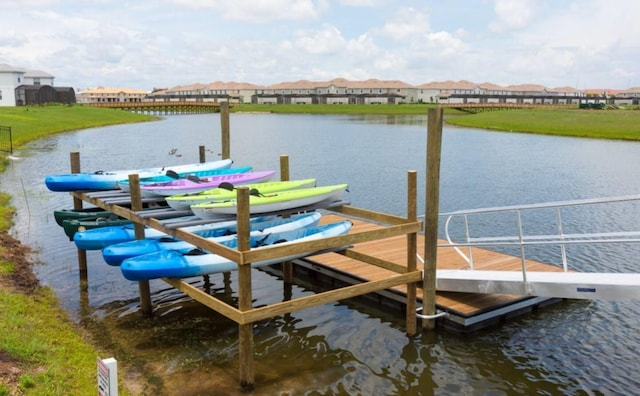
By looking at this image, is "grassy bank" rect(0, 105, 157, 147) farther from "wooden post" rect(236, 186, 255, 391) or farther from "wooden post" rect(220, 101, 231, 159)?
"wooden post" rect(236, 186, 255, 391)

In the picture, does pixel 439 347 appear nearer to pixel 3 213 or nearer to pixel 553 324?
pixel 553 324

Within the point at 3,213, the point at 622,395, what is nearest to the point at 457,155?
the point at 3,213

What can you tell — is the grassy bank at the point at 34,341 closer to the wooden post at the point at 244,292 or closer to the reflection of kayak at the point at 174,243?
the reflection of kayak at the point at 174,243

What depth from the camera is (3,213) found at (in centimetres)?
1984

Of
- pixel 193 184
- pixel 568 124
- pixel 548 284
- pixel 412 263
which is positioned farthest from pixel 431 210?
pixel 568 124

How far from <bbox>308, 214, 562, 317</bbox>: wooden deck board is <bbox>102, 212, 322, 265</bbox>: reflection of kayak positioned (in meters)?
1.44

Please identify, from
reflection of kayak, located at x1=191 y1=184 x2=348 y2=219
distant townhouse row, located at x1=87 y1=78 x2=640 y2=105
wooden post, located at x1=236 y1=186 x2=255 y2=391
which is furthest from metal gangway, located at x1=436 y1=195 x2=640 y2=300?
distant townhouse row, located at x1=87 y1=78 x2=640 y2=105

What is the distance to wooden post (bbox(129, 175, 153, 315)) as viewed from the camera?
11.8 metres

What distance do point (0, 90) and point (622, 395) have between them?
10458 cm

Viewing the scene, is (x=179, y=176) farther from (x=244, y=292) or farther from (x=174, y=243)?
(x=244, y=292)

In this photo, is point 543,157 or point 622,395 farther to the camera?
point 543,157

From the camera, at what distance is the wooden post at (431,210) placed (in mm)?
10512

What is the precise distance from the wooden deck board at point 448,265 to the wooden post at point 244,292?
4137 millimetres

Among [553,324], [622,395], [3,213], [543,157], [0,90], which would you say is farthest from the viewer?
[0,90]
